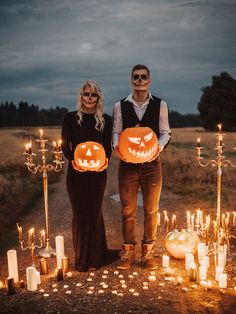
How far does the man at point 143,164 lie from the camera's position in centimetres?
681

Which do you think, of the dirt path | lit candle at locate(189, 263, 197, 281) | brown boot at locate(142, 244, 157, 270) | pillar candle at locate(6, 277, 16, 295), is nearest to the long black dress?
the dirt path

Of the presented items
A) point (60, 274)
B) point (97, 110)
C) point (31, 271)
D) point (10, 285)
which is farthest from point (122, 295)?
point (97, 110)

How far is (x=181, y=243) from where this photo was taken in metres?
7.41

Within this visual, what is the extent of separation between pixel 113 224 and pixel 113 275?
346 cm

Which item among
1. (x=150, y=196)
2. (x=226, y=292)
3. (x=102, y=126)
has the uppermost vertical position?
(x=102, y=126)

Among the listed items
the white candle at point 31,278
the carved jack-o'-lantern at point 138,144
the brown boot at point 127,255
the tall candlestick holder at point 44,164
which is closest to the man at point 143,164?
the brown boot at point 127,255

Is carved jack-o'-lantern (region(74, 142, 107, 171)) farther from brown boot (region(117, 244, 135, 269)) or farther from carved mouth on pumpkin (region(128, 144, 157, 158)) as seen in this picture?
brown boot (region(117, 244, 135, 269))

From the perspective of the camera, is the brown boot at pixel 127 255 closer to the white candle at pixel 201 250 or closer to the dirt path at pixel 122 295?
the dirt path at pixel 122 295

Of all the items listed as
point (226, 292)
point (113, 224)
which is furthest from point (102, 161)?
point (113, 224)

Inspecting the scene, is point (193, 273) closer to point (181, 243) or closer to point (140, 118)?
point (181, 243)

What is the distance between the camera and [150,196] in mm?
6977

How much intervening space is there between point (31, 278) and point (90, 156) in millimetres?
2151

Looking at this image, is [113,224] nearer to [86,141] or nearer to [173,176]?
[86,141]

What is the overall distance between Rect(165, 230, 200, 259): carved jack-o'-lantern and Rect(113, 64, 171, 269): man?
54cm
